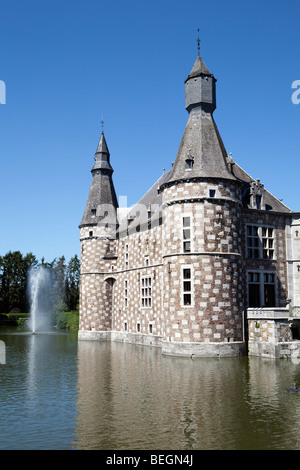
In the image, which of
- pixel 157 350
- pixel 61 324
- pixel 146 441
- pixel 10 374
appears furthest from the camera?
pixel 61 324

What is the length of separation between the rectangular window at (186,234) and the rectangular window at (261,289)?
749 centimetres

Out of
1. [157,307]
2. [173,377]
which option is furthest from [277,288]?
[173,377]

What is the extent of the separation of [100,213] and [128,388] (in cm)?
3331

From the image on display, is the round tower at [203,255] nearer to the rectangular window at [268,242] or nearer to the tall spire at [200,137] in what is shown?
the tall spire at [200,137]

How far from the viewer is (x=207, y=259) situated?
32.0 meters

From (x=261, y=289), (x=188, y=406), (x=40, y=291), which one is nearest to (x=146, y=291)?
(x=261, y=289)

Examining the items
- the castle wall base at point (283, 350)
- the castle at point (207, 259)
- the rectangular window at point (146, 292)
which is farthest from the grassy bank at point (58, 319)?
the castle wall base at point (283, 350)

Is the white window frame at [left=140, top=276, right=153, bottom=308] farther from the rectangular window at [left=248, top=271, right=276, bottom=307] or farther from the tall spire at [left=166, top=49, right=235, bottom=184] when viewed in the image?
the tall spire at [left=166, top=49, right=235, bottom=184]

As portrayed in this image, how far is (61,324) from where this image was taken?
7250 centimetres

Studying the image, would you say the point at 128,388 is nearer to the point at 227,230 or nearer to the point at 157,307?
the point at 227,230

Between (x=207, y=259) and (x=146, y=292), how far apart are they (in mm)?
12596

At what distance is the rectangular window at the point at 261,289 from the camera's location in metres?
37.0

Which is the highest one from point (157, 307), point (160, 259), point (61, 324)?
point (160, 259)

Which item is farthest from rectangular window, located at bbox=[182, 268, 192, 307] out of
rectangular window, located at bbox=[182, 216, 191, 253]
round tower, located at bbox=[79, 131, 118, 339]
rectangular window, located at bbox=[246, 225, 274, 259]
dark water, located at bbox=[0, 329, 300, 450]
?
round tower, located at bbox=[79, 131, 118, 339]
